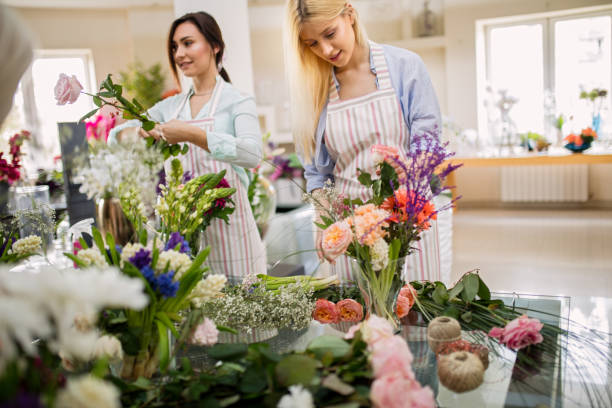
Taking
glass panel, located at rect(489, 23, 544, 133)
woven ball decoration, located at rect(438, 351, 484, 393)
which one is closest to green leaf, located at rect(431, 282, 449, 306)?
woven ball decoration, located at rect(438, 351, 484, 393)

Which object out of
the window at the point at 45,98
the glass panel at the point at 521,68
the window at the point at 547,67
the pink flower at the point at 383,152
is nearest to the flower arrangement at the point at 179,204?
the pink flower at the point at 383,152

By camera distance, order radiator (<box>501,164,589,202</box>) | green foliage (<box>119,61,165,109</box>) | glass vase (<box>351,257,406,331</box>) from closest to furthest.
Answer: glass vase (<box>351,257,406,331</box>), radiator (<box>501,164,589,202</box>), green foliage (<box>119,61,165,109</box>)

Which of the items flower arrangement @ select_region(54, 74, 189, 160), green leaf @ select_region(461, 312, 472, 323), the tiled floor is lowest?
the tiled floor

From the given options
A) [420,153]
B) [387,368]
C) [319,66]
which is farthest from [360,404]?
[319,66]

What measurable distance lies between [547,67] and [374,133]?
5.60 meters

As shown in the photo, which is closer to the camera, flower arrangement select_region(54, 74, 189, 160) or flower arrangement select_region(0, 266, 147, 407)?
flower arrangement select_region(0, 266, 147, 407)

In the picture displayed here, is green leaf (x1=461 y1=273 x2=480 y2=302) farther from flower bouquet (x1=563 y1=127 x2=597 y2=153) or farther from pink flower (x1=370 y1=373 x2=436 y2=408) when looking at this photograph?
flower bouquet (x1=563 y1=127 x2=597 y2=153)

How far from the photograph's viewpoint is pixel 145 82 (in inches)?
275

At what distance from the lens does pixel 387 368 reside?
750 mm

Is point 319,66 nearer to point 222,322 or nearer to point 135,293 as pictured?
point 222,322

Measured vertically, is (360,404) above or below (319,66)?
below

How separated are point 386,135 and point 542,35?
564cm

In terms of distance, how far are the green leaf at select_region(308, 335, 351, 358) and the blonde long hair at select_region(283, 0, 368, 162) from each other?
1.06 m

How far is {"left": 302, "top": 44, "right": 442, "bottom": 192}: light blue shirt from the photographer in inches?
65.4
